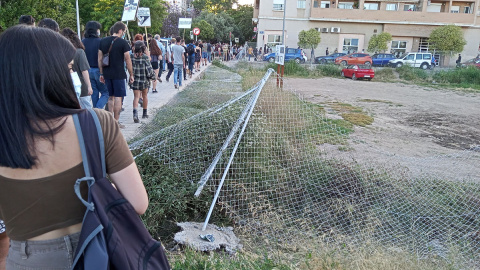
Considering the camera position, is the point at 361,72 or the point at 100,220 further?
the point at 361,72

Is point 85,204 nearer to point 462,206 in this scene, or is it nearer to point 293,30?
point 462,206

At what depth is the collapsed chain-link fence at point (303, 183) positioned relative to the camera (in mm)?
4145

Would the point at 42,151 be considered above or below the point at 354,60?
below

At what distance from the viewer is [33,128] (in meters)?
1.36

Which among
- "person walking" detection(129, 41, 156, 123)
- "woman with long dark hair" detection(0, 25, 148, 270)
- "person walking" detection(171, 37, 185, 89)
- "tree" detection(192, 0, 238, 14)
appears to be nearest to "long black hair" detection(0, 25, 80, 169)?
"woman with long dark hair" detection(0, 25, 148, 270)

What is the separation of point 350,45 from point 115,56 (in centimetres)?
4394

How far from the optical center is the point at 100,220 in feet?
4.45

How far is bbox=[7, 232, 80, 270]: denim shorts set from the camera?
144 centimetres

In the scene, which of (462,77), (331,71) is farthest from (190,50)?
(462,77)

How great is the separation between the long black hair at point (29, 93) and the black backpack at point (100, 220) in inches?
3.8

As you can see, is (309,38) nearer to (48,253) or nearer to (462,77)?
(462,77)

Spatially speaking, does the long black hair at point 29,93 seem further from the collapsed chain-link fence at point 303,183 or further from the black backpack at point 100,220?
the collapsed chain-link fence at point 303,183

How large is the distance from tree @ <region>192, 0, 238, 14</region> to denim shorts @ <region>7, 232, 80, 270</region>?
278ft

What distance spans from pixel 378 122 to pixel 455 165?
5.20m
